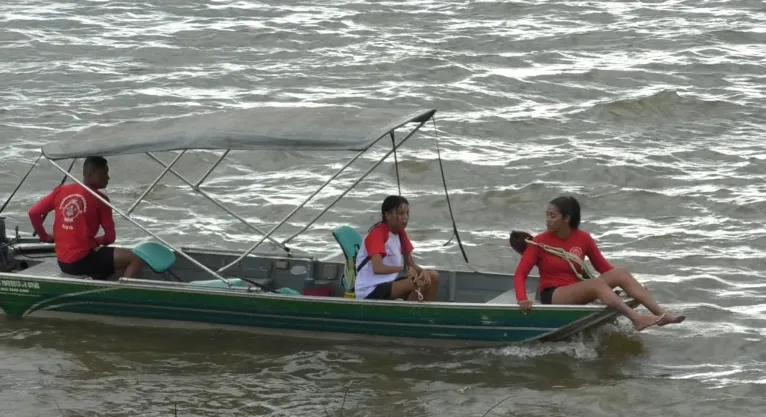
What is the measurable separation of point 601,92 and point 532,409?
35.4 feet

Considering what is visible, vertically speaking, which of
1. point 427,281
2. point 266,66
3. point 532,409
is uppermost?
point 266,66

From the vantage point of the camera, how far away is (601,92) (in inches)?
749

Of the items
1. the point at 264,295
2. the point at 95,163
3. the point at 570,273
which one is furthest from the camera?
the point at 95,163

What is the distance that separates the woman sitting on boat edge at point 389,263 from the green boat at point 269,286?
8.6 inches

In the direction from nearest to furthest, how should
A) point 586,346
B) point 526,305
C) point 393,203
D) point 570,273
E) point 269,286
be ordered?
point 526,305
point 570,273
point 393,203
point 586,346
point 269,286

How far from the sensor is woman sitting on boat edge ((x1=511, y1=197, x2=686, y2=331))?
30.2 ft

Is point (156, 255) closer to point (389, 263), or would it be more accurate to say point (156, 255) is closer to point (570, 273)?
point (389, 263)

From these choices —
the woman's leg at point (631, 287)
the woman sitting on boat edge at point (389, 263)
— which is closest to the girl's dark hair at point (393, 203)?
the woman sitting on boat edge at point (389, 263)

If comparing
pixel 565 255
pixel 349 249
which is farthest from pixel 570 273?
pixel 349 249

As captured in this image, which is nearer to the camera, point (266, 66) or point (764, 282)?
point (764, 282)

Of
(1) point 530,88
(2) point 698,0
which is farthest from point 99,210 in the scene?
(2) point 698,0

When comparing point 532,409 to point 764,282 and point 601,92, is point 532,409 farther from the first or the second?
point 601,92

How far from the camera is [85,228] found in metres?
10.3

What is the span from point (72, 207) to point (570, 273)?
4037mm
